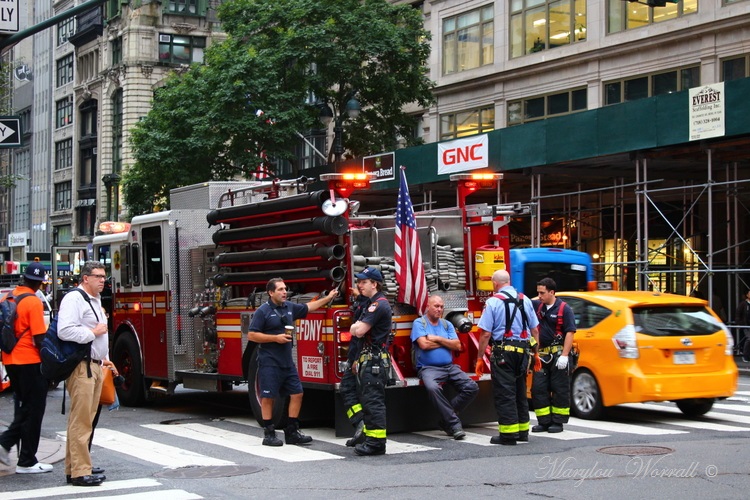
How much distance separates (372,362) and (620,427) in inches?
135

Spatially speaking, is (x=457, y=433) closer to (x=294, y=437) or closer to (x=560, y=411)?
(x=560, y=411)

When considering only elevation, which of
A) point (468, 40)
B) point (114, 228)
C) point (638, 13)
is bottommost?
point (114, 228)

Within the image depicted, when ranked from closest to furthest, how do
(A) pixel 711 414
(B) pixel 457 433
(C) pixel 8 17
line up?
(B) pixel 457 433
(C) pixel 8 17
(A) pixel 711 414

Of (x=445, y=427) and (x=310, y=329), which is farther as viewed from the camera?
(x=310, y=329)

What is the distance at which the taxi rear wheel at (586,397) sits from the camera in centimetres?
1332

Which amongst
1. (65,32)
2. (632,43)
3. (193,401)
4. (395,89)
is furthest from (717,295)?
(65,32)

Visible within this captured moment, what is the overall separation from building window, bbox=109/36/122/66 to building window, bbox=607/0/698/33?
42731 mm

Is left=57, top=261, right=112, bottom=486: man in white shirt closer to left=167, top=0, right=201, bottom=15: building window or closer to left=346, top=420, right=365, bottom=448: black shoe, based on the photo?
left=346, top=420, right=365, bottom=448: black shoe

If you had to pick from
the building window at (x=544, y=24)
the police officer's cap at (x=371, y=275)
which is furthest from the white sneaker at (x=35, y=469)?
the building window at (x=544, y=24)

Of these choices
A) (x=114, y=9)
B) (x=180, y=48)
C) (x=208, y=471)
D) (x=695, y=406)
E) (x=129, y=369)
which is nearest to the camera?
(x=208, y=471)

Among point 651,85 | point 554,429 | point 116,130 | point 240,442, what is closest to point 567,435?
point 554,429

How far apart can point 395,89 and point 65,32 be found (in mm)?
47938

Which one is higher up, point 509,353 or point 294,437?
point 509,353

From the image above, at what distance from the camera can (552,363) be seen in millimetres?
12500
